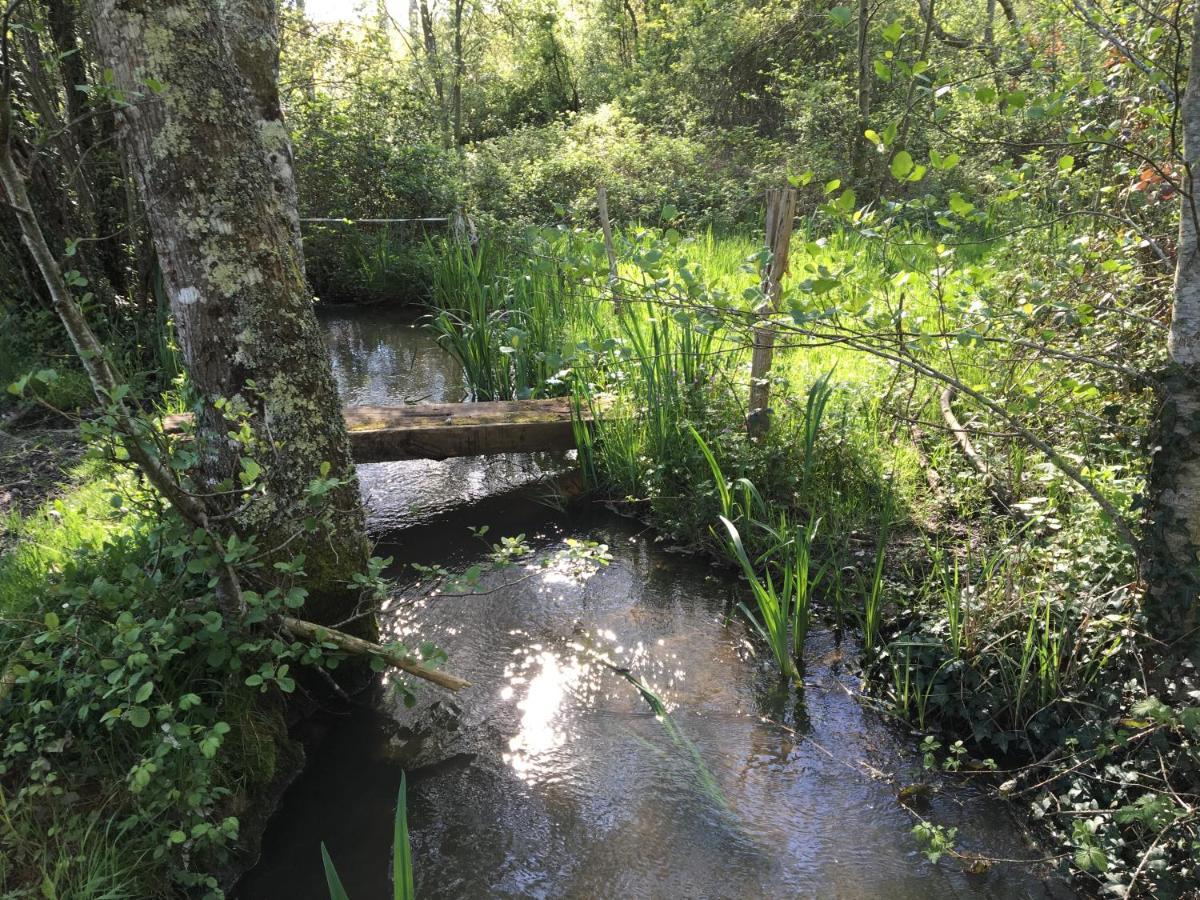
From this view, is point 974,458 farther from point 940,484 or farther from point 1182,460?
point 1182,460

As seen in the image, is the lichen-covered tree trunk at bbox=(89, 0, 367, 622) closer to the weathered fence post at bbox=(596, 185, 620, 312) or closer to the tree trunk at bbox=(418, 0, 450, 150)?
the weathered fence post at bbox=(596, 185, 620, 312)

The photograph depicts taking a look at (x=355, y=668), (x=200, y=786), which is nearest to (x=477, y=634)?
(x=355, y=668)

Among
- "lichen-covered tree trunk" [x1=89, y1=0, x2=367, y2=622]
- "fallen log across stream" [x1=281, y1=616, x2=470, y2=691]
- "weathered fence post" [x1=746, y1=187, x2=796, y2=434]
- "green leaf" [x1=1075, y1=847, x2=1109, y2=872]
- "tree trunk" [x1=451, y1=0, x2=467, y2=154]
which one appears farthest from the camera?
"tree trunk" [x1=451, y1=0, x2=467, y2=154]

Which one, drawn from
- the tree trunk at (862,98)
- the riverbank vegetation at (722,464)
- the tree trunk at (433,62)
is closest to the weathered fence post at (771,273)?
the riverbank vegetation at (722,464)

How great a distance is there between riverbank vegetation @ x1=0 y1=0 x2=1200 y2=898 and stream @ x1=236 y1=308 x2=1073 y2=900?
0.44 ft

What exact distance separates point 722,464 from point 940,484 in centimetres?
103

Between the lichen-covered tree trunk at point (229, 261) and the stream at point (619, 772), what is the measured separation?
63 centimetres

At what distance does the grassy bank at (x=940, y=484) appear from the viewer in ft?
6.70

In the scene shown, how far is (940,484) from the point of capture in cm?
342

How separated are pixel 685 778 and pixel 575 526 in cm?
177

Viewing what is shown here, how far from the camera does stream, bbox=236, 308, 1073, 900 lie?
2027mm

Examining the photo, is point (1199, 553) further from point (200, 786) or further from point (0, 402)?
point (0, 402)

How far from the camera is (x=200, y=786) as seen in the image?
5.90ft

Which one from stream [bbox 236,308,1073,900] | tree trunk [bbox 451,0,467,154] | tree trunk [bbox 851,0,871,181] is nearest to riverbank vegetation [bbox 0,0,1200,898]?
stream [bbox 236,308,1073,900]
